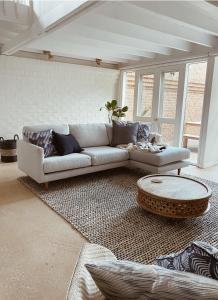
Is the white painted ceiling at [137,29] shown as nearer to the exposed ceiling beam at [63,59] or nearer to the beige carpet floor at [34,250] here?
the exposed ceiling beam at [63,59]

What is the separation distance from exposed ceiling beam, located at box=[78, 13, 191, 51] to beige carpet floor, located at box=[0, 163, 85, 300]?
7.92 ft

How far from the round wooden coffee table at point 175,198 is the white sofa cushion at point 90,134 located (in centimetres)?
167

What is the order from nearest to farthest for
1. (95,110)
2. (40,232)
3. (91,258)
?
(91,258) < (40,232) < (95,110)

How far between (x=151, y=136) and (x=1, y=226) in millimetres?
3021

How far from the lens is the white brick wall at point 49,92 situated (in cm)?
510

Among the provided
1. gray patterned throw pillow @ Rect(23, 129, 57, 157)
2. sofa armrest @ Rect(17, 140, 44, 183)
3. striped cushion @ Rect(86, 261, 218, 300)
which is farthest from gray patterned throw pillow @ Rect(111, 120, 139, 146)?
striped cushion @ Rect(86, 261, 218, 300)

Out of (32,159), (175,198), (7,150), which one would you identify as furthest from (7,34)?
(175,198)

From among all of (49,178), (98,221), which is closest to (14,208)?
(49,178)

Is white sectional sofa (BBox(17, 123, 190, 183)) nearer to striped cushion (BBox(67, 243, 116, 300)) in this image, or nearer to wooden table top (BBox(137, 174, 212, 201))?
wooden table top (BBox(137, 174, 212, 201))

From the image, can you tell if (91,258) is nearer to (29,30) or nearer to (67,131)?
(67,131)

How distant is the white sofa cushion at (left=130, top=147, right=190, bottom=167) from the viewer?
3.65m

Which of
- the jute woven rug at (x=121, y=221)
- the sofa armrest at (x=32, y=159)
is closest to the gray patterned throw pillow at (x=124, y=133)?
the jute woven rug at (x=121, y=221)

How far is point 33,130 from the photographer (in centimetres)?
361

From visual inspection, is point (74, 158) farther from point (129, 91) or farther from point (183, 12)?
point (129, 91)
